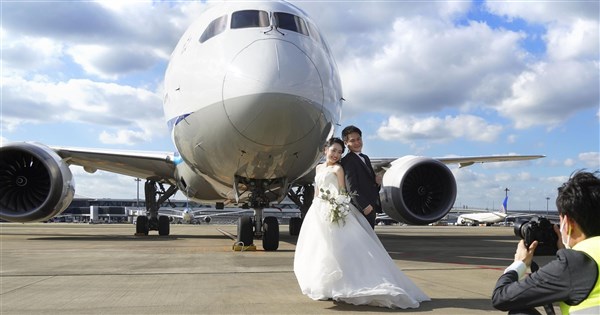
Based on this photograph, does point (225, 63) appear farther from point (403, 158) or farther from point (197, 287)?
point (403, 158)

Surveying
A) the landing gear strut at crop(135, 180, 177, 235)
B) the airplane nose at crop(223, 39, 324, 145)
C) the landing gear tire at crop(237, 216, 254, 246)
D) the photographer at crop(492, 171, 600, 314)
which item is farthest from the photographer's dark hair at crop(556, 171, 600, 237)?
the landing gear strut at crop(135, 180, 177, 235)

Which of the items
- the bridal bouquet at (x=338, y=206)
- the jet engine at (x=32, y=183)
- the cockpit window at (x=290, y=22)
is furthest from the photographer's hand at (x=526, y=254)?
the jet engine at (x=32, y=183)

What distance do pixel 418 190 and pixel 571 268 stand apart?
9.95 m

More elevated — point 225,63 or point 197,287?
point 225,63

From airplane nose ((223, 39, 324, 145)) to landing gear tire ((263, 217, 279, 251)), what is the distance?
1.93m

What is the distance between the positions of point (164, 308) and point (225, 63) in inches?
164

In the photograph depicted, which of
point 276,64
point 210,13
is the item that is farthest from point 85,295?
point 210,13

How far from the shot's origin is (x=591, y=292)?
184 cm

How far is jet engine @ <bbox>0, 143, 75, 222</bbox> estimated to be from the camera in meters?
11.8

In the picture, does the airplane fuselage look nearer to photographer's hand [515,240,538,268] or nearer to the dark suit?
the dark suit

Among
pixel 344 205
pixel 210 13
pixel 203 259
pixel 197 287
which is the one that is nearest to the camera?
pixel 344 205

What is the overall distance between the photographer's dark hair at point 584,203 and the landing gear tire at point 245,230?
7.17 meters

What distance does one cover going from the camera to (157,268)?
6742 mm

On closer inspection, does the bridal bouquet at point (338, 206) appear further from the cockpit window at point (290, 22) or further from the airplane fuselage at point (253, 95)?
the cockpit window at point (290, 22)
